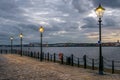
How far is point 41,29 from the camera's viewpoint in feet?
136

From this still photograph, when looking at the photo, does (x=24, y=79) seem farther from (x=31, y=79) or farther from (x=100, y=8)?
(x=100, y=8)

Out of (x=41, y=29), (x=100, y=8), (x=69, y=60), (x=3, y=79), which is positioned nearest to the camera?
(x=3, y=79)

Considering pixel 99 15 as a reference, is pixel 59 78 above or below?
below

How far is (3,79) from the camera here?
1719cm

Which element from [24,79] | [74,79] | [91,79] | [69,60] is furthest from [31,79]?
[69,60]

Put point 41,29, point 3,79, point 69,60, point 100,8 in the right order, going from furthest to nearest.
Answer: point 41,29 → point 69,60 → point 100,8 → point 3,79

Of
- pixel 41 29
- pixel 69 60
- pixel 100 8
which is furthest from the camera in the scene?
pixel 41 29

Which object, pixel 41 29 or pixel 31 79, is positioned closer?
pixel 31 79

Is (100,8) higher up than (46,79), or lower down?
higher up

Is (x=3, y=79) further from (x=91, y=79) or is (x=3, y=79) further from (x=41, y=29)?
(x=41, y=29)

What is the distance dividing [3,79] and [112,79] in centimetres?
755

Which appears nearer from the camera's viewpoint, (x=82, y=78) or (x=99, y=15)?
(x=82, y=78)

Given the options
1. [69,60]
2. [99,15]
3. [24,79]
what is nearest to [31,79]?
[24,79]

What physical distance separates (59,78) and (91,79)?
7.31ft
